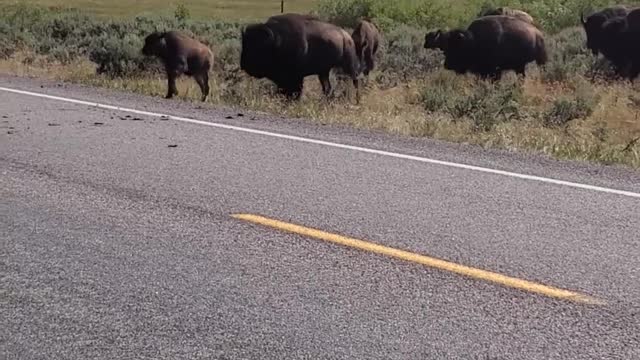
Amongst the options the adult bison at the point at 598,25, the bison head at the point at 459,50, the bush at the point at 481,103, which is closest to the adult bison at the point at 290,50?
the bush at the point at 481,103

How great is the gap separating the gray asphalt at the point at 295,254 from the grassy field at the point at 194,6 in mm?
50662

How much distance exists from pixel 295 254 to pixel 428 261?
0.78 metres

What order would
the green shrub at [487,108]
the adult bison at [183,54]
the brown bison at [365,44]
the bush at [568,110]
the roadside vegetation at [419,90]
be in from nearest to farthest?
the roadside vegetation at [419,90]
the green shrub at [487,108]
the bush at [568,110]
the adult bison at [183,54]
the brown bison at [365,44]

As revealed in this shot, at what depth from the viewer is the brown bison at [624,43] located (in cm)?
2039

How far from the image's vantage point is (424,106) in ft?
48.7

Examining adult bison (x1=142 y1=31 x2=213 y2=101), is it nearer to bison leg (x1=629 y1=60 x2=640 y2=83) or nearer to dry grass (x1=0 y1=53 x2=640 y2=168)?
dry grass (x1=0 y1=53 x2=640 y2=168)

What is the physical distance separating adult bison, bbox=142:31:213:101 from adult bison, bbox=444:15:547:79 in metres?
5.08

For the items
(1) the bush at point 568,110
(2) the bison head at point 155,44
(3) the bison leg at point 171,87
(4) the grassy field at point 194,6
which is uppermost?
(1) the bush at point 568,110

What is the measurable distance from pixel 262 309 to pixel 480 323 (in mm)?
1065

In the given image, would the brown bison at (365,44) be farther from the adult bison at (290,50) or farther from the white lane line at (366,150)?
the white lane line at (366,150)

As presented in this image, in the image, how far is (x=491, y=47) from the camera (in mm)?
19156

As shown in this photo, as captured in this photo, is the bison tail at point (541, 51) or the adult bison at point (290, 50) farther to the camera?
the bison tail at point (541, 51)

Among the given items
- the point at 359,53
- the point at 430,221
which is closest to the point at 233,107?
the point at 359,53

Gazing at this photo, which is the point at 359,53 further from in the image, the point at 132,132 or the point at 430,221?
the point at 430,221
